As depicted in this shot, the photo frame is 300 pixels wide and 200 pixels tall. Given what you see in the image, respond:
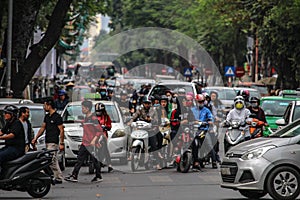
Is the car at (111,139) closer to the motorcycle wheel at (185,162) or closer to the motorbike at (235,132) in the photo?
the motorcycle wheel at (185,162)

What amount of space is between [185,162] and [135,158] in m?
1.18

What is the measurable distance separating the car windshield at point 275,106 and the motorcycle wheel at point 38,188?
44.6 feet

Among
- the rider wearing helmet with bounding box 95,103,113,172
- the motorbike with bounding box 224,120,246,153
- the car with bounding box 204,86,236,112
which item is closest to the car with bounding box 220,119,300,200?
the rider wearing helmet with bounding box 95,103,113,172

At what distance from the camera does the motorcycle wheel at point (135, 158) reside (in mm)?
20625

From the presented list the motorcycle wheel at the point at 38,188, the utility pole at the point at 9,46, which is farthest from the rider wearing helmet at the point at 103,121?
the utility pole at the point at 9,46

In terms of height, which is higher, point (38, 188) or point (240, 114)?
point (240, 114)

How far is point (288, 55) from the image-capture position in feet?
149

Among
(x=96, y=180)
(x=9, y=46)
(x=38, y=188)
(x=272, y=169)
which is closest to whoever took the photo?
(x=272, y=169)

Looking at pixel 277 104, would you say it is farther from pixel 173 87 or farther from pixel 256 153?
pixel 256 153

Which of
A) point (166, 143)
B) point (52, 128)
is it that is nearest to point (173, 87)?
point (166, 143)

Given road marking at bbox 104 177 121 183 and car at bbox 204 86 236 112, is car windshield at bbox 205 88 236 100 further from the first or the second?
road marking at bbox 104 177 121 183

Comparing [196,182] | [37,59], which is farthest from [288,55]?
[196,182]

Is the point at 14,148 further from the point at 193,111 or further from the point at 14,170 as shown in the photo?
the point at 193,111

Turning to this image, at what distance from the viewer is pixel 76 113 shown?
80.1 feet
